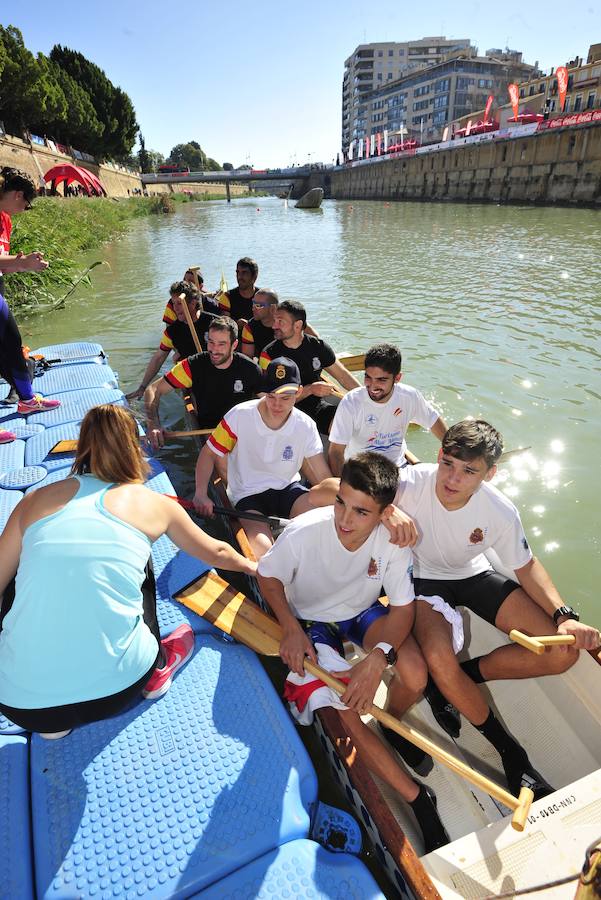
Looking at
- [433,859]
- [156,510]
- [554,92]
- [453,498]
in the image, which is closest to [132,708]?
[156,510]

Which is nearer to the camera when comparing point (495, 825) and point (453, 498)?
point (495, 825)

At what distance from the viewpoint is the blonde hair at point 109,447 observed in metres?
2.04

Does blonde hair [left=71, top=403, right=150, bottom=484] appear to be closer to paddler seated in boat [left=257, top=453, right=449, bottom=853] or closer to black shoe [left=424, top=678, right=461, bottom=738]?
paddler seated in boat [left=257, top=453, right=449, bottom=853]

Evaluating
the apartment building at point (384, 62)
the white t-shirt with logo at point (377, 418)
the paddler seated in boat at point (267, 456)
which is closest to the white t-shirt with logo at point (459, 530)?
the paddler seated in boat at point (267, 456)

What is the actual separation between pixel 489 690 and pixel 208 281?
16.5 m

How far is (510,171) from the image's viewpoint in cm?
3972

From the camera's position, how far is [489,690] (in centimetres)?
305

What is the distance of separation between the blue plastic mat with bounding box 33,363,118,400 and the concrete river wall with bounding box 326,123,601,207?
37.4 meters

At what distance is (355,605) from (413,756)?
858 millimetres

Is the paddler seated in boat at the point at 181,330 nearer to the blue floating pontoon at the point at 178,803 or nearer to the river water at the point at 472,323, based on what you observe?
the river water at the point at 472,323

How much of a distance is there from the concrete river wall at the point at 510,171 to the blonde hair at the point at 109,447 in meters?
→ 39.8

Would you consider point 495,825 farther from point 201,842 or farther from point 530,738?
point 201,842

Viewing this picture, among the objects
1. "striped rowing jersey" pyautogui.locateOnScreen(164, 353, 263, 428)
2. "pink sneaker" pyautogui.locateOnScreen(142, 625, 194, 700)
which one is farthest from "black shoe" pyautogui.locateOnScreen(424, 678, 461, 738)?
"striped rowing jersey" pyautogui.locateOnScreen(164, 353, 263, 428)

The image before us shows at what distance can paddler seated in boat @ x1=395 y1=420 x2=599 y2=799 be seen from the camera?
8.48 ft
